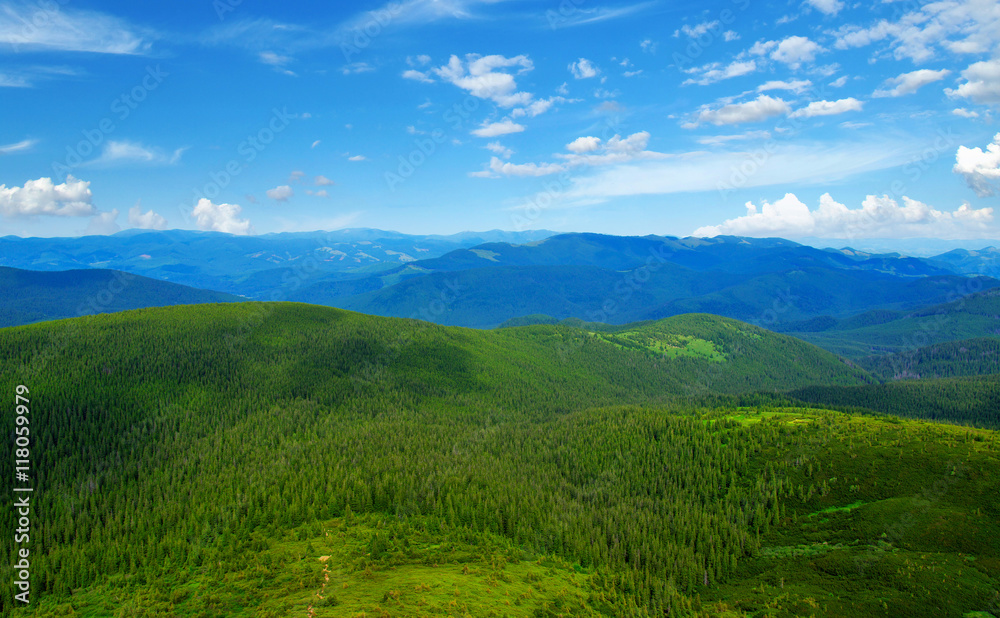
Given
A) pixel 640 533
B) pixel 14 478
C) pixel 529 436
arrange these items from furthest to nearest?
1. pixel 529 436
2. pixel 14 478
3. pixel 640 533

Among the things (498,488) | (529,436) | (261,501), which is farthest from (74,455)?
(529,436)

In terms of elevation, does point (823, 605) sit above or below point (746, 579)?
above


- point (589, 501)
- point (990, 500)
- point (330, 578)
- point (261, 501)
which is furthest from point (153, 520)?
point (990, 500)

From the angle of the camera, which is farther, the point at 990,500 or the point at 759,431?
the point at 759,431

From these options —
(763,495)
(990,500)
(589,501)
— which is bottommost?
(589,501)

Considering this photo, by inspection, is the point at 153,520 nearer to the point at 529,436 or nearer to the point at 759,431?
the point at 529,436

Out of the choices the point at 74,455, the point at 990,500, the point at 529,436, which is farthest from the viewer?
the point at 529,436
